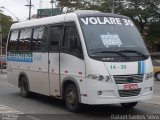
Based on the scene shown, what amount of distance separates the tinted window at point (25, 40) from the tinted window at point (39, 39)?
529 mm

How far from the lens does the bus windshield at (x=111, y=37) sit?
11.5 metres

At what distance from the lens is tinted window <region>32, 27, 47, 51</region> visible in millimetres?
14094

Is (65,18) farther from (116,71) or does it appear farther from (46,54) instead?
(116,71)

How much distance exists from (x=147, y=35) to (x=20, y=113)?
43948 mm

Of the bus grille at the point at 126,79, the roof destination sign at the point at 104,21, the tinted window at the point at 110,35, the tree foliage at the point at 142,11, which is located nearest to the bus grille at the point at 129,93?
the bus grille at the point at 126,79

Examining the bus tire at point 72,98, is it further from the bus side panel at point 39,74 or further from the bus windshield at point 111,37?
the bus side panel at point 39,74

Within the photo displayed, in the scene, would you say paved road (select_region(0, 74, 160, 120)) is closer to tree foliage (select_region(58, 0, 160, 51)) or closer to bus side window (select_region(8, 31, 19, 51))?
bus side window (select_region(8, 31, 19, 51))

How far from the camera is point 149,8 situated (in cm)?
5244

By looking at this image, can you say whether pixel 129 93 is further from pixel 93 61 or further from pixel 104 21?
pixel 104 21

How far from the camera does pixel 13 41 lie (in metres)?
17.1

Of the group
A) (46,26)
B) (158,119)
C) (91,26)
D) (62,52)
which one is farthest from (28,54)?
(158,119)

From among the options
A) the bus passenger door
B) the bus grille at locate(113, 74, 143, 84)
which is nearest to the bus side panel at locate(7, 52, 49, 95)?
the bus passenger door

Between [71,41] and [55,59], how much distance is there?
1167 millimetres

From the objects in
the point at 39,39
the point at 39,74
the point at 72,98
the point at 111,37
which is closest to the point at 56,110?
the point at 72,98
